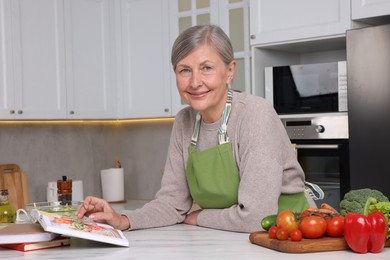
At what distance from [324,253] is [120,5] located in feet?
11.3

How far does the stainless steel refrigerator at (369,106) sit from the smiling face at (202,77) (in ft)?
4.44

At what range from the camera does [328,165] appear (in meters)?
3.55

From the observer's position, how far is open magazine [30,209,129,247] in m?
1.70

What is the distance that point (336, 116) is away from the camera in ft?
11.5

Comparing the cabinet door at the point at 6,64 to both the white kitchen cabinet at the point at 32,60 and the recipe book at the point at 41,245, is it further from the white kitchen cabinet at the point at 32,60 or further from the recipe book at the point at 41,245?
the recipe book at the point at 41,245

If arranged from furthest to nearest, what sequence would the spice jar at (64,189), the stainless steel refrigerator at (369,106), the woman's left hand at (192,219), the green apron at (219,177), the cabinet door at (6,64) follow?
the spice jar at (64,189), the cabinet door at (6,64), the stainless steel refrigerator at (369,106), the woman's left hand at (192,219), the green apron at (219,177)

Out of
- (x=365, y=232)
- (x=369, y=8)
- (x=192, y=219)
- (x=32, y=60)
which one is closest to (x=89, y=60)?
(x=32, y=60)

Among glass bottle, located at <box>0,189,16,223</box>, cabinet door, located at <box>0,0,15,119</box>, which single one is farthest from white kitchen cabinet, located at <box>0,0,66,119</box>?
glass bottle, located at <box>0,189,16,223</box>

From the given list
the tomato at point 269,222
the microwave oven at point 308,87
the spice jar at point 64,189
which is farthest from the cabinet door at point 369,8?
the spice jar at point 64,189

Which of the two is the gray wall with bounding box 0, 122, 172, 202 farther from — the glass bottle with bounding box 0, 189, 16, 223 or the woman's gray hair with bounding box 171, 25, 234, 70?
the woman's gray hair with bounding box 171, 25, 234, 70

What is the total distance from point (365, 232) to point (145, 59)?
10.6 feet

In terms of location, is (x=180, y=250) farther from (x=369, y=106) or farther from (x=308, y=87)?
(x=308, y=87)

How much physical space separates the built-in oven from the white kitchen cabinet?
1.57 meters

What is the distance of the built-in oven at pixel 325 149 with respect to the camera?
347cm
